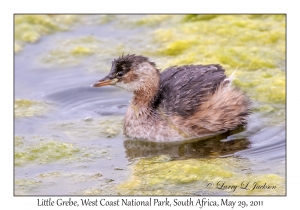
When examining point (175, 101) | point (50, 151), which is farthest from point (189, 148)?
point (50, 151)

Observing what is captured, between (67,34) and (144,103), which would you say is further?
(67,34)

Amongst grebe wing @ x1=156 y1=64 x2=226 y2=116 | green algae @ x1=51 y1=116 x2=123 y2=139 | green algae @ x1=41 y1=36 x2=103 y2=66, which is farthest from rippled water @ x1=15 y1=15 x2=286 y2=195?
grebe wing @ x1=156 y1=64 x2=226 y2=116

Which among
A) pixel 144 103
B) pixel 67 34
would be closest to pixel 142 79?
pixel 144 103

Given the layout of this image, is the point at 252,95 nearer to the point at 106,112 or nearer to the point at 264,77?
the point at 264,77

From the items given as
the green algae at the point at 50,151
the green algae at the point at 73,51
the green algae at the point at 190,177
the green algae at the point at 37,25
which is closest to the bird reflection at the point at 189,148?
the green algae at the point at 190,177

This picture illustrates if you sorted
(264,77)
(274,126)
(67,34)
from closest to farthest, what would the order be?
(274,126) → (264,77) → (67,34)

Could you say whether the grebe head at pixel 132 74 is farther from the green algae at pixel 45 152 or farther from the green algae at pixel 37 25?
the green algae at pixel 37 25

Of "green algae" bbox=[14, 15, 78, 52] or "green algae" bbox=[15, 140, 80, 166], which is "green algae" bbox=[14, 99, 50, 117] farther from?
"green algae" bbox=[14, 15, 78, 52]
